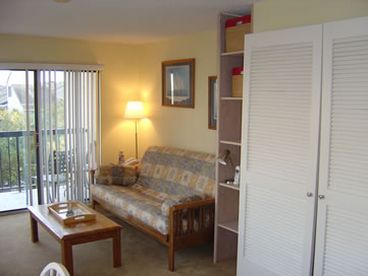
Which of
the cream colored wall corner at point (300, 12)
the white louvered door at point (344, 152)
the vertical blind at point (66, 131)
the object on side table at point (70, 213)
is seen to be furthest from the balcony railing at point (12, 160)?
the white louvered door at point (344, 152)

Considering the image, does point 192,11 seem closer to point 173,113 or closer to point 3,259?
point 173,113

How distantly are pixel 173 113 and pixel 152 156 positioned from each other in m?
0.60

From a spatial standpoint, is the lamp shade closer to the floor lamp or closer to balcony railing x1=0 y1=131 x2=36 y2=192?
the floor lamp

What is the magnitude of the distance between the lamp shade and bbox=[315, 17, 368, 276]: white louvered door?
11.0ft

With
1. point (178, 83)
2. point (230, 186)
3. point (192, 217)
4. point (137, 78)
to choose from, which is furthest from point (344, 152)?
point (137, 78)

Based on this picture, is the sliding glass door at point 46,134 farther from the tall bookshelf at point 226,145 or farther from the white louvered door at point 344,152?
the white louvered door at point 344,152

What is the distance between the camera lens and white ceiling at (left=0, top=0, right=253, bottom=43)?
10.1 feet

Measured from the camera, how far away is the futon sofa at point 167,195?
3.57 m

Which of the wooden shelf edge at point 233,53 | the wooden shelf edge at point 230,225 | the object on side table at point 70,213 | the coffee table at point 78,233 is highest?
the wooden shelf edge at point 233,53

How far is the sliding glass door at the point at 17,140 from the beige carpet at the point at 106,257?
799mm

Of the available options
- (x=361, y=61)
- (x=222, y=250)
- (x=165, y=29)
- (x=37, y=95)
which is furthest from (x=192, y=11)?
(x=37, y=95)

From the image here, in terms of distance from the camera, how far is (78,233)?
336 centimetres

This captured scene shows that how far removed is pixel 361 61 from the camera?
7.56 feet

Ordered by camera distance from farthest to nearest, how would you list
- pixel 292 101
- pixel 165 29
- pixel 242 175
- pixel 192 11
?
1. pixel 165 29
2. pixel 192 11
3. pixel 242 175
4. pixel 292 101
